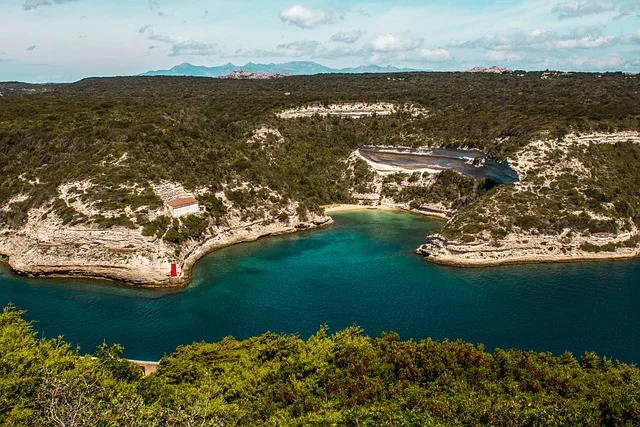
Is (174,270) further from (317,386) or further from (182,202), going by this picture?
(317,386)

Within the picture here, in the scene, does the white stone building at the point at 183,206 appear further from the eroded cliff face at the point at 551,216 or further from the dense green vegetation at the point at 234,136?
the eroded cliff face at the point at 551,216

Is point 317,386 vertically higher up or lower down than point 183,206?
lower down

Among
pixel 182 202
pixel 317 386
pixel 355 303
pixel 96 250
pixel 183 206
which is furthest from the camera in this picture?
pixel 182 202

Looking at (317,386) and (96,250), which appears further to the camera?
(96,250)

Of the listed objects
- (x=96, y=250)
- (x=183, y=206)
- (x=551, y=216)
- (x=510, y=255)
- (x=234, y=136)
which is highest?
(x=234, y=136)

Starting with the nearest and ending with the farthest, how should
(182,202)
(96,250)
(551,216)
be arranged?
(96,250), (551,216), (182,202)

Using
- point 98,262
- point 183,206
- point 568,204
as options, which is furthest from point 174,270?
point 568,204

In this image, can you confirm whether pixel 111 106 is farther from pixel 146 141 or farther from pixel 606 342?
pixel 606 342

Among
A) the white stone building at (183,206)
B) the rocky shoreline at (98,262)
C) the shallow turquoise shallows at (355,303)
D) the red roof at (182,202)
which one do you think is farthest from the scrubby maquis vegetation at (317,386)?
the red roof at (182,202)
